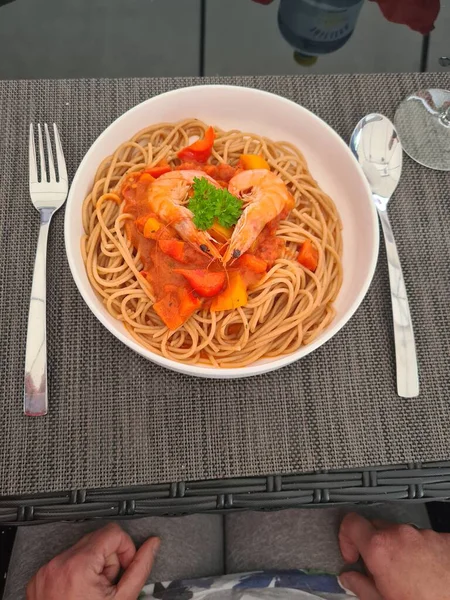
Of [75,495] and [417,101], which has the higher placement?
[417,101]

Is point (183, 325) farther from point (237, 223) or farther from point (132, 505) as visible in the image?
point (132, 505)

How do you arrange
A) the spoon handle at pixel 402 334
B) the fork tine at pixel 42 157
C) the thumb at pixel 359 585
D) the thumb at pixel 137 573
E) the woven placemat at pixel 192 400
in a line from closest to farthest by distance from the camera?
the woven placemat at pixel 192 400
the spoon handle at pixel 402 334
the fork tine at pixel 42 157
the thumb at pixel 137 573
the thumb at pixel 359 585

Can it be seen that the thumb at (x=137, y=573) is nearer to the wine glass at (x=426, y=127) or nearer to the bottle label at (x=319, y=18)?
the wine glass at (x=426, y=127)

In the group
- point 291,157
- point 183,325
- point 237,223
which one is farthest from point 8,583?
point 291,157

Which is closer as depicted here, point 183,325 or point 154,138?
point 183,325

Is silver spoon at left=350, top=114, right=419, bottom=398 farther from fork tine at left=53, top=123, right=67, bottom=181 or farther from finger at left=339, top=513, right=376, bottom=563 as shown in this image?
fork tine at left=53, top=123, right=67, bottom=181

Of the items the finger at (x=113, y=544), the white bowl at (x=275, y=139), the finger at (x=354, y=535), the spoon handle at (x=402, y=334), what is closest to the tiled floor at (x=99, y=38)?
the white bowl at (x=275, y=139)

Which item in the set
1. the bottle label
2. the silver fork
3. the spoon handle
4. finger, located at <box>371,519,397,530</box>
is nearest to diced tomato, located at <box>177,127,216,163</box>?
the silver fork
